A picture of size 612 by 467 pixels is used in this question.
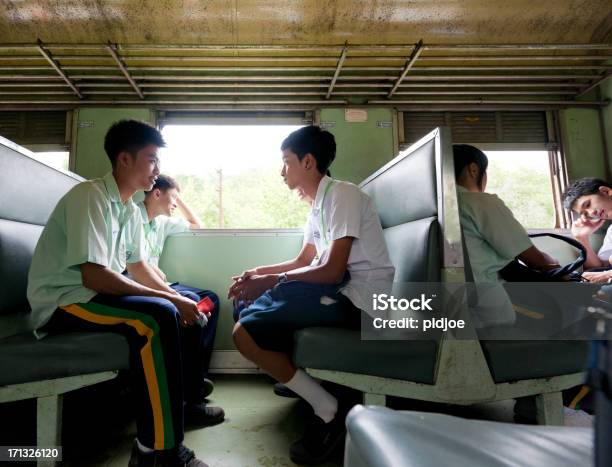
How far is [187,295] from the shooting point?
2.31m

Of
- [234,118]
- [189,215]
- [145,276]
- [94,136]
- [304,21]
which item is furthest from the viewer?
[234,118]

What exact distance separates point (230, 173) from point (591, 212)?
10.0 feet

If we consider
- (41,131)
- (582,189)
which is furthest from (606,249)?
(41,131)

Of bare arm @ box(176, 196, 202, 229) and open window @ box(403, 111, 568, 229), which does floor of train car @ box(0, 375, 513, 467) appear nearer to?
bare arm @ box(176, 196, 202, 229)

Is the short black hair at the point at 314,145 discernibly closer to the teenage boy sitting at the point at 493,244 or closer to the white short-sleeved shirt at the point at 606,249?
the teenage boy sitting at the point at 493,244

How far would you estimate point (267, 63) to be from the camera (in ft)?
9.45

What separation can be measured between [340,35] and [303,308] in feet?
7.36

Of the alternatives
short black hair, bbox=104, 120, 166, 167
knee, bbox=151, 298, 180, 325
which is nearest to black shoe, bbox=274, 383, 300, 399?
knee, bbox=151, 298, 180, 325

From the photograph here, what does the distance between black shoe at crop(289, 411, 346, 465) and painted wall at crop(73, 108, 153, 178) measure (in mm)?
2800

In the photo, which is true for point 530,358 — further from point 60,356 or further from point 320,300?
point 60,356

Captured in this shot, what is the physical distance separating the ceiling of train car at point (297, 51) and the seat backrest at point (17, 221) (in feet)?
4.40

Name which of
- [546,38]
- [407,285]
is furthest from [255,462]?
[546,38]

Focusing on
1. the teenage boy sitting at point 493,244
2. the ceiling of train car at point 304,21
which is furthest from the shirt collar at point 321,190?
the ceiling of train car at point 304,21

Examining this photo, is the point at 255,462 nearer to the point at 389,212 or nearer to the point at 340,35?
the point at 389,212
